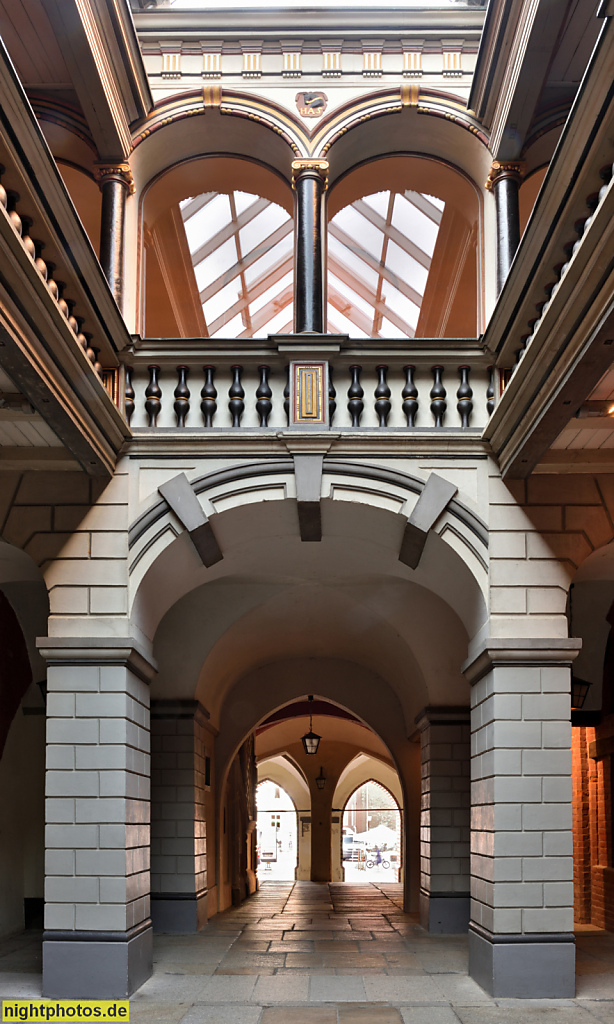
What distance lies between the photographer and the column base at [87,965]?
728cm

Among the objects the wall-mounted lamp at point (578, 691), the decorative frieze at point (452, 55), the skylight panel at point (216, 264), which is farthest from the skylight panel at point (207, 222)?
the wall-mounted lamp at point (578, 691)

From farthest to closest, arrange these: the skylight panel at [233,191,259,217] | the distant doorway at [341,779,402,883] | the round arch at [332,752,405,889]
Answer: the distant doorway at [341,779,402,883]
the round arch at [332,752,405,889]
the skylight panel at [233,191,259,217]

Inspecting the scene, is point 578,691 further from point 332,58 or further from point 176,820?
point 332,58

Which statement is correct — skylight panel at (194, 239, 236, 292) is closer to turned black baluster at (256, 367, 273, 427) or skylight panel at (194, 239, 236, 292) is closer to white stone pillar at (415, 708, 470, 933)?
turned black baluster at (256, 367, 273, 427)

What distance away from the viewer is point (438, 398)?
847cm

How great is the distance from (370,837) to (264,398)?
110 ft

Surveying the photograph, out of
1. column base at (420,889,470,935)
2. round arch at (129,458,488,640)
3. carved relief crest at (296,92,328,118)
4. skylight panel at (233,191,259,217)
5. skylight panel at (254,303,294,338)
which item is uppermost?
carved relief crest at (296,92,328,118)

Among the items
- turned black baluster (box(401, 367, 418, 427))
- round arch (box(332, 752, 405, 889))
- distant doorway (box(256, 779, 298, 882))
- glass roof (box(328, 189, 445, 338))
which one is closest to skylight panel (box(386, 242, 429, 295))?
glass roof (box(328, 189, 445, 338))

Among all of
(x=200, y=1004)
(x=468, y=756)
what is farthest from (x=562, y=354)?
(x=468, y=756)

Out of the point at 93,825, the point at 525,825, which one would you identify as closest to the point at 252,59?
the point at 93,825

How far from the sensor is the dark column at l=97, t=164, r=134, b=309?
30.3ft

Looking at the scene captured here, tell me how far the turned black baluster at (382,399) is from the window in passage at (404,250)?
2268mm

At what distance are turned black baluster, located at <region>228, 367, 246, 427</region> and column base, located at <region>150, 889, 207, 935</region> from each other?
548 centimetres

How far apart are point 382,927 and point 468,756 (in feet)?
7.40
